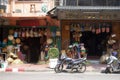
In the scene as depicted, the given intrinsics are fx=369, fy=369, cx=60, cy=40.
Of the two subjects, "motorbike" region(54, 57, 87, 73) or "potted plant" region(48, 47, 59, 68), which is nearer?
"motorbike" region(54, 57, 87, 73)

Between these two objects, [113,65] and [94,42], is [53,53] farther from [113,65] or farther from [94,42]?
[94,42]

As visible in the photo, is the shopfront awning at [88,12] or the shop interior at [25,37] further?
the shop interior at [25,37]

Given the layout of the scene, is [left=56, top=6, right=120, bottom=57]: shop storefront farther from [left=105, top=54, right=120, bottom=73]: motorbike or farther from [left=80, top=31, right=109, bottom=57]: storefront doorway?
[left=105, top=54, right=120, bottom=73]: motorbike

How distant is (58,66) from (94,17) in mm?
5113

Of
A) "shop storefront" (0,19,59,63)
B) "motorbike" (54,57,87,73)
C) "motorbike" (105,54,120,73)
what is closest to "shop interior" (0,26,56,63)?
"shop storefront" (0,19,59,63)

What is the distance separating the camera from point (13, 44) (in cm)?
2539

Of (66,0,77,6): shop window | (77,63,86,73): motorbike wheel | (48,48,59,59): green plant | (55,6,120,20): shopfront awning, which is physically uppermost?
(66,0,77,6): shop window

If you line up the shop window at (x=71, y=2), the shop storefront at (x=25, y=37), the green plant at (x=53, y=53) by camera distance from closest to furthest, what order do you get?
1. the green plant at (x=53, y=53)
2. the shop window at (x=71, y=2)
3. the shop storefront at (x=25, y=37)

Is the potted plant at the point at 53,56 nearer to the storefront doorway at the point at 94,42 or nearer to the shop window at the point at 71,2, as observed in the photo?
the storefront doorway at the point at 94,42

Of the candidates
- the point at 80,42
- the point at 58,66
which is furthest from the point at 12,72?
the point at 80,42

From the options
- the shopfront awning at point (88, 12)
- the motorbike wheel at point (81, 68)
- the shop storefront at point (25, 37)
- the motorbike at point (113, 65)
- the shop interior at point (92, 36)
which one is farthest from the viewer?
the shop interior at point (92, 36)

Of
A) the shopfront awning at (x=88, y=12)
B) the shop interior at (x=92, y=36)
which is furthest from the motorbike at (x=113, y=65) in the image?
the shop interior at (x=92, y=36)

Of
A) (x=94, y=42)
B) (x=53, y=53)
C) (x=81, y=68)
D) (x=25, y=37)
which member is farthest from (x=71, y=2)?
(x=81, y=68)

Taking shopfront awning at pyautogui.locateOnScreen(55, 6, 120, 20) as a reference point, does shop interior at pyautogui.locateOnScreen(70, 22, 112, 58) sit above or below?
below
